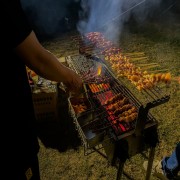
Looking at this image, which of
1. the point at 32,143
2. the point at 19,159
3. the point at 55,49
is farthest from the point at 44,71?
the point at 55,49

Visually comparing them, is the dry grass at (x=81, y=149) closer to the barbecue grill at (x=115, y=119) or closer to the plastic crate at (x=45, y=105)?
the plastic crate at (x=45, y=105)

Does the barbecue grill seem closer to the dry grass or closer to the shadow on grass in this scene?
the dry grass

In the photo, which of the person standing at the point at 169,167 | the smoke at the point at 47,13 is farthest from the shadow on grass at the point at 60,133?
the smoke at the point at 47,13

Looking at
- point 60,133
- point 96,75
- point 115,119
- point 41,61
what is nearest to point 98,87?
point 96,75

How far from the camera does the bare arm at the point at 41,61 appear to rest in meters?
1.99

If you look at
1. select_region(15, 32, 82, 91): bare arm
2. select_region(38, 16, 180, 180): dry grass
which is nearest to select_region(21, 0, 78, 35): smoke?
select_region(38, 16, 180, 180): dry grass

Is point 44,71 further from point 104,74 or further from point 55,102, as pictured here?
point 55,102

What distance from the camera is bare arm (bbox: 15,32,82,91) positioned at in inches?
78.2

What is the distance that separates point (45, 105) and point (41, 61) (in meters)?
4.18

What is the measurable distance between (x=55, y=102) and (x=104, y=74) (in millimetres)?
1748

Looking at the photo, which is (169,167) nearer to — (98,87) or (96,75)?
(98,87)

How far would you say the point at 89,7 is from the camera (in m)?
14.3

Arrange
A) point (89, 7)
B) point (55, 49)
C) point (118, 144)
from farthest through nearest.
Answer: point (89, 7) < point (55, 49) < point (118, 144)

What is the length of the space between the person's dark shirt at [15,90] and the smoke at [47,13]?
10993mm
